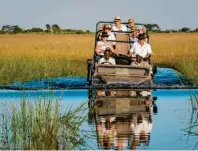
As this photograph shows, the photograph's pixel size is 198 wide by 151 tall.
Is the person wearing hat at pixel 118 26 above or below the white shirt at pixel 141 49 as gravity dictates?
above

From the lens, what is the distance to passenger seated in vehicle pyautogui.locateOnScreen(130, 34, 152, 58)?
1534 cm

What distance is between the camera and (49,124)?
789cm

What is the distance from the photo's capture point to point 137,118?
36.8ft

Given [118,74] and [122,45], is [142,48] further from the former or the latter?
[122,45]

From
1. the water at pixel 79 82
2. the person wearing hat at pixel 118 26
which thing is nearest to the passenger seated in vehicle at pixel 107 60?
the person wearing hat at pixel 118 26

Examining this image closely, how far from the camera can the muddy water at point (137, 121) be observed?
28.5 feet

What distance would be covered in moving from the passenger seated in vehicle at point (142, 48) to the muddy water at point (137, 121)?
905 mm

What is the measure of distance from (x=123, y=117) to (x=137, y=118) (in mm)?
254

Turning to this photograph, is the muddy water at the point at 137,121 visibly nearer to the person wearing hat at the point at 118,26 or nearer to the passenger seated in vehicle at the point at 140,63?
the passenger seated in vehicle at the point at 140,63

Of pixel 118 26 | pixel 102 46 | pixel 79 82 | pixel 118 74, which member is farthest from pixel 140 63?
pixel 79 82

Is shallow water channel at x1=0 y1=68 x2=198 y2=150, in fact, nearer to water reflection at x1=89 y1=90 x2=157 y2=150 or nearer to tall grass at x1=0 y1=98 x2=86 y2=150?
water reflection at x1=89 y1=90 x2=157 y2=150

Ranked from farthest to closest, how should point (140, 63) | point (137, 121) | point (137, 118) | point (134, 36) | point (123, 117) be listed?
point (134, 36) → point (140, 63) → point (123, 117) → point (137, 118) → point (137, 121)

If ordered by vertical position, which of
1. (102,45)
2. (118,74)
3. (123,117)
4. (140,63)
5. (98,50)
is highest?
(102,45)

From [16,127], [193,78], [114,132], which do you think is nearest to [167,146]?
[114,132]
